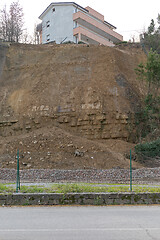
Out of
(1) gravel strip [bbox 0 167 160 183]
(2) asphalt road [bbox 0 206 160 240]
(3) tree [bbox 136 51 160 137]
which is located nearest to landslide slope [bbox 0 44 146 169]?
(3) tree [bbox 136 51 160 137]

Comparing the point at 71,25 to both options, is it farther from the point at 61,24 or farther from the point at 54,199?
the point at 54,199

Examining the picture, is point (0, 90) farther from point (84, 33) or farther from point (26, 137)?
point (84, 33)

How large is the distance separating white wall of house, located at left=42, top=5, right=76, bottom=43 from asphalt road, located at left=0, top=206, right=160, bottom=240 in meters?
38.1

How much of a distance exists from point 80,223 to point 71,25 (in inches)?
1617

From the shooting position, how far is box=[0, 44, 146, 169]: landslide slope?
2156cm

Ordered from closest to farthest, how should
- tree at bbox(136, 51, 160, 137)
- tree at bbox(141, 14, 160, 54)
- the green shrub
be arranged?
the green shrub → tree at bbox(136, 51, 160, 137) → tree at bbox(141, 14, 160, 54)

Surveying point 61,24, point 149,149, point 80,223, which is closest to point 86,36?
point 61,24

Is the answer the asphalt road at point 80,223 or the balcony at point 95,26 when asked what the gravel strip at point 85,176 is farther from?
the balcony at point 95,26

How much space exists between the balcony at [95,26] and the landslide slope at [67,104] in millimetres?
14113

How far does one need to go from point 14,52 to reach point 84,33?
1527cm

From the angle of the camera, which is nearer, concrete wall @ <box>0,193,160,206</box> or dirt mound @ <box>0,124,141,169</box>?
concrete wall @ <box>0,193,160,206</box>

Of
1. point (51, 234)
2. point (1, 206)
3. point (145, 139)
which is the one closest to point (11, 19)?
point (145, 139)

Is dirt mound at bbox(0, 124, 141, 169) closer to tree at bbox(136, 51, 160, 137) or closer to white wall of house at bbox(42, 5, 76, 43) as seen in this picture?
tree at bbox(136, 51, 160, 137)

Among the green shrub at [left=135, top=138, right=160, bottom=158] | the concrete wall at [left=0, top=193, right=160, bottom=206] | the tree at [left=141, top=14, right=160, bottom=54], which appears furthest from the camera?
the tree at [left=141, top=14, right=160, bottom=54]
